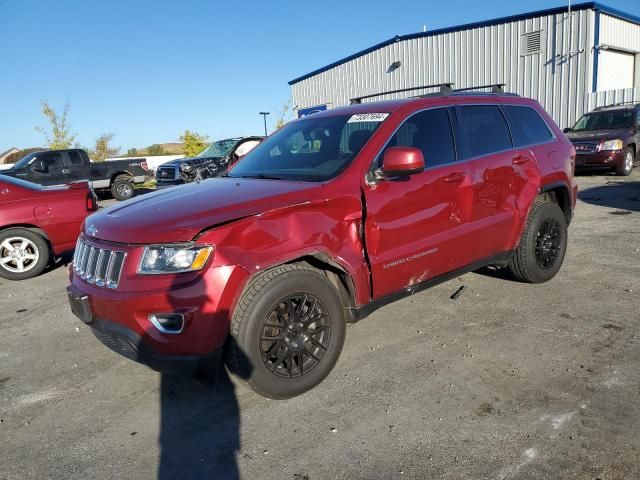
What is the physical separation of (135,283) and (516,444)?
2199mm

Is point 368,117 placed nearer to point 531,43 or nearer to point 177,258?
point 177,258

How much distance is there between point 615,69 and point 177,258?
21659 millimetres

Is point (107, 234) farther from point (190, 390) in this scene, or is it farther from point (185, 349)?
point (190, 390)

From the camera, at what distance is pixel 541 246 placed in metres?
4.75

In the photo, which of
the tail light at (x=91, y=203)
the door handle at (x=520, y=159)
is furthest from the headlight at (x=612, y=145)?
the tail light at (x=91, y=203)

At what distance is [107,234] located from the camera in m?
2.96

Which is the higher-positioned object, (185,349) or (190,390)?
(185,349)

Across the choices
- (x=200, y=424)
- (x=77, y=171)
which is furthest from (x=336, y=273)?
(x=77, y=171)

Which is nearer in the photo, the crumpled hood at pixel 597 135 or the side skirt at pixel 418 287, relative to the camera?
the side skirt at pixel 418 287

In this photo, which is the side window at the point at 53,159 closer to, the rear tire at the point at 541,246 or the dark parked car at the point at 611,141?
the rear tire at the point at 541,246

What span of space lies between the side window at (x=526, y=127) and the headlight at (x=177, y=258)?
3.15 meters

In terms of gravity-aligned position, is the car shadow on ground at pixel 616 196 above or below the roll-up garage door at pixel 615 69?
below

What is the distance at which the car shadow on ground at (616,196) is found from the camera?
872cm

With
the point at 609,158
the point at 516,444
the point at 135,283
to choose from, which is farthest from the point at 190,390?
the point at 609,158
